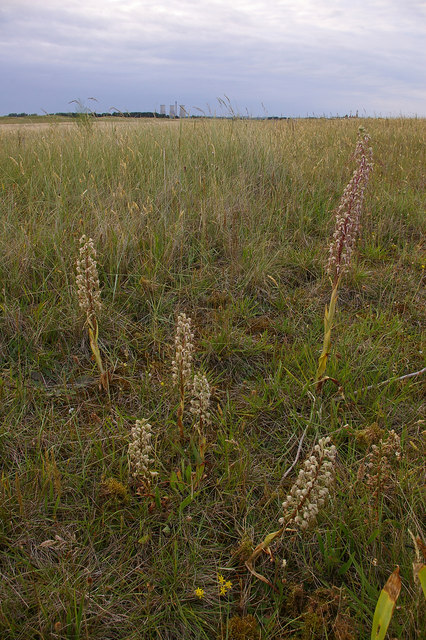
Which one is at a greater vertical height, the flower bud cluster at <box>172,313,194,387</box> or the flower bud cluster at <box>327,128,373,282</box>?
the flower bud cluster at <box>327,128,373,282</box>

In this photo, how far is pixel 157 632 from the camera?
129 cm

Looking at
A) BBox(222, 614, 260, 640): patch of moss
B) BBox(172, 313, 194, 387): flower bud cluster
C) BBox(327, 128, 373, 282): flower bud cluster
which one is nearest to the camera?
BBox(222, 614, 260, 640): patch of moss

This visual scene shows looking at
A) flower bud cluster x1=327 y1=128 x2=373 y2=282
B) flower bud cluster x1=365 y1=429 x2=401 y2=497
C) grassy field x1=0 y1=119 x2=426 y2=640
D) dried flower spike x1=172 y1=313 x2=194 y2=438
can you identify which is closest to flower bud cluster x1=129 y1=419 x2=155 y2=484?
grassy field x1=0 y1=119 x2=426 y2=640

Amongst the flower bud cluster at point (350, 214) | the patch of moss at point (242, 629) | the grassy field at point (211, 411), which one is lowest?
the patch of moss at point (242, 629)

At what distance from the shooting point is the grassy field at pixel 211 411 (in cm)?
138

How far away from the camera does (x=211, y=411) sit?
7.05 ft

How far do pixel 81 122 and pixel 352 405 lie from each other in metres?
6.53

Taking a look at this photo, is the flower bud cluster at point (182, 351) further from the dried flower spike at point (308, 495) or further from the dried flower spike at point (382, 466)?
the dried flower spike at point (382, 466)

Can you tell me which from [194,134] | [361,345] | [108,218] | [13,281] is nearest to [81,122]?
[194,134]

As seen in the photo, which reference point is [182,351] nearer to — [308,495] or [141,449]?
[141,449]

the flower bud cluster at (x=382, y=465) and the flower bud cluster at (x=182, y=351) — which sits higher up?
the flower bud cluster at (x=182, y=351)

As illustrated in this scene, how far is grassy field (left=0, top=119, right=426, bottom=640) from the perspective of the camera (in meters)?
1.38

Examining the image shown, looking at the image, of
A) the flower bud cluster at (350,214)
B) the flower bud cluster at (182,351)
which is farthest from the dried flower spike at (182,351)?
the flower bud cluster at (350,214)

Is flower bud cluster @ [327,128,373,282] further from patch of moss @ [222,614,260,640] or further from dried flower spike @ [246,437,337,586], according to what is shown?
patch of moss @ [222,614,260,640]
